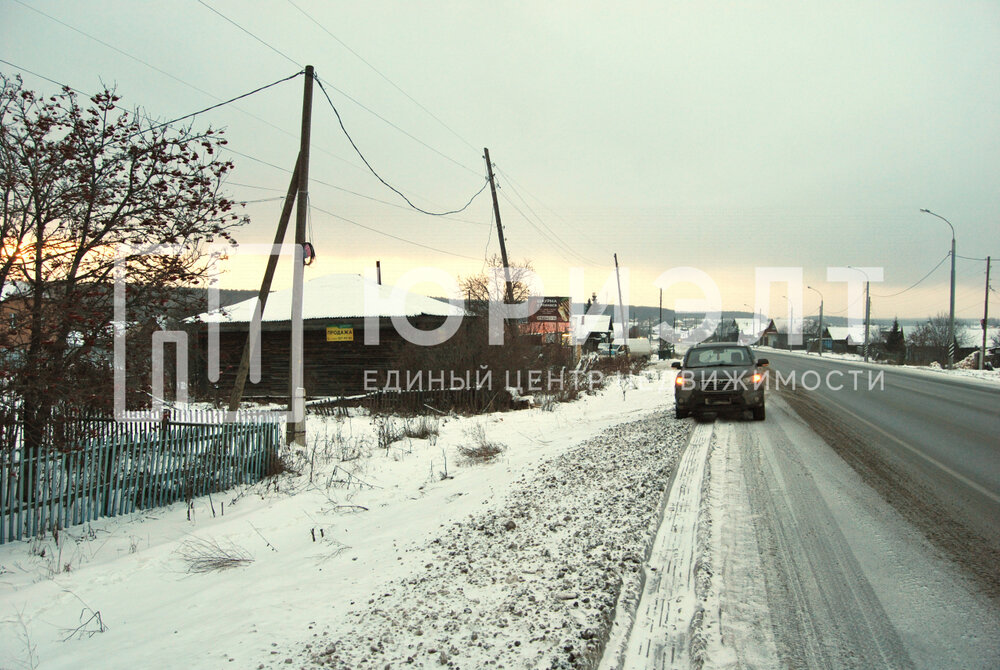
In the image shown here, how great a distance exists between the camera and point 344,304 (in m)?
24.9

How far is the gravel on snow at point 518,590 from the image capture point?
3.20 metres

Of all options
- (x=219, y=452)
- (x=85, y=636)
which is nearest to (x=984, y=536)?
(x=85, y=636)

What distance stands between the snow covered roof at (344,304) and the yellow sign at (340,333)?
45 centimetres

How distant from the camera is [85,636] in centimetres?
426

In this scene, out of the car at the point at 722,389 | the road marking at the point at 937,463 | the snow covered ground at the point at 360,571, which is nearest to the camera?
the snow covered ground at the point at 360,571

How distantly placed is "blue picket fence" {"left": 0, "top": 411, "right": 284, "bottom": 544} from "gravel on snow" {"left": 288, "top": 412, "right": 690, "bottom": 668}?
494cm

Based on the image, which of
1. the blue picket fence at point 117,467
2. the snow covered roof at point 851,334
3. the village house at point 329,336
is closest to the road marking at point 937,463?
the blue picket fence at point 117,467

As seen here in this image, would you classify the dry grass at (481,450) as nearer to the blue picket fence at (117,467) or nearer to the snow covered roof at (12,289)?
the blue picket fence at (117,467)

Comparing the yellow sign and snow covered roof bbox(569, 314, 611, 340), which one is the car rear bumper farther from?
snow covered roof bbox(569, 314, 611, 340)

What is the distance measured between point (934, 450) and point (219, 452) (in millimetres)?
10575

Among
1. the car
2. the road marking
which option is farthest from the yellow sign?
the road marking

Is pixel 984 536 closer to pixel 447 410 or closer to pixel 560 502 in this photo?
pixel 560 502

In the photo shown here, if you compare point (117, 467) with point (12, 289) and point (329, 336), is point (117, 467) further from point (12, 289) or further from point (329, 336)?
point (329, 336)

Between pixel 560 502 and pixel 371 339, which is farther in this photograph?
pixel 371 339
